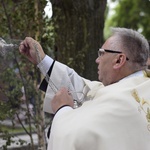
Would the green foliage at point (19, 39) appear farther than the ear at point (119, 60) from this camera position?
Yes

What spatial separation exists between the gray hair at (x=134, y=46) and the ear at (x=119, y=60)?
0.12ft

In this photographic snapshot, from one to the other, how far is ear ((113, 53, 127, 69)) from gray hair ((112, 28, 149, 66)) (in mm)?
37

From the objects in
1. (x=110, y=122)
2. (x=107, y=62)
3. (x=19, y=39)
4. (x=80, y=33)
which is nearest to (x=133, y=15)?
(x=80, y=33)

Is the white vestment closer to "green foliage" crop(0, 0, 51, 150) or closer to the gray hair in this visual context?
the gray hair

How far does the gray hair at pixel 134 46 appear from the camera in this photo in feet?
8.49

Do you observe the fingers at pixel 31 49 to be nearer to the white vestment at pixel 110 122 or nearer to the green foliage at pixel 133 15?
the white vestment at pixel 110 122

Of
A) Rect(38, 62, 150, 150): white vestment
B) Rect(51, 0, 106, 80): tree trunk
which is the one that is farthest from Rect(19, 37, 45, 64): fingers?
Rect(51, 0, 106, 80): tree trunk

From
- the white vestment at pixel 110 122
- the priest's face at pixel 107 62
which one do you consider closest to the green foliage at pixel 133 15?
the priest's face at pixel 107 62

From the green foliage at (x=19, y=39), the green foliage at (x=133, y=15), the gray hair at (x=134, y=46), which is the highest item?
the gray hair at (x=134, y=46)

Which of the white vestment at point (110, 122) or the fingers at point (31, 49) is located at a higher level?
the fingers at point (31, 49)

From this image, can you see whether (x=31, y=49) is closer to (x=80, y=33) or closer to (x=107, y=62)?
(x=107, y=62)

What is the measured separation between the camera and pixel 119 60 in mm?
2584

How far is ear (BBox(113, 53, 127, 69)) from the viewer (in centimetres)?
257

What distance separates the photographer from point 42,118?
471 centimetres
